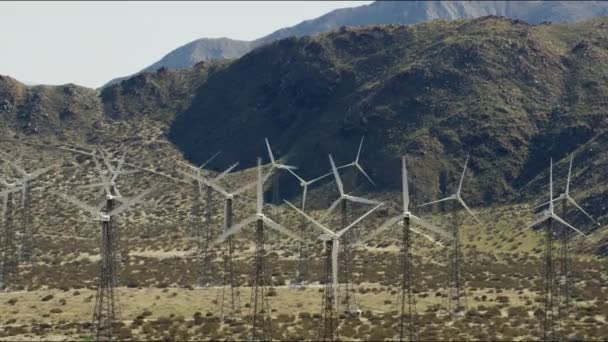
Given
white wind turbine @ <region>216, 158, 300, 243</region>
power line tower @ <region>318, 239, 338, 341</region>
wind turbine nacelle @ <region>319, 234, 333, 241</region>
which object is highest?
white wind turbine @ <region>216, 158, 300, 243</region>

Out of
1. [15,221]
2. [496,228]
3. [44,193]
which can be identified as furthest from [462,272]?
[44,193]

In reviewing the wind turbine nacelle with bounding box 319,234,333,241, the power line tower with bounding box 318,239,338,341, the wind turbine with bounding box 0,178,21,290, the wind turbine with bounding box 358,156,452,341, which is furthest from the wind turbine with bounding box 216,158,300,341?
the wind turbine with bounding box 0,178,21,290

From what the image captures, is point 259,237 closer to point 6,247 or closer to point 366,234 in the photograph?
point 6,247

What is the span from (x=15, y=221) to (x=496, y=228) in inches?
3437

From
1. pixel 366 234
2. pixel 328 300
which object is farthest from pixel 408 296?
pixel 366 234

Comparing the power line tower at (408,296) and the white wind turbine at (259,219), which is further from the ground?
the white wind turbine at (259,219)

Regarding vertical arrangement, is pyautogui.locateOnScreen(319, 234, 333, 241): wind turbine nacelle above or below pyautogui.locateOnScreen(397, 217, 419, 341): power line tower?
above

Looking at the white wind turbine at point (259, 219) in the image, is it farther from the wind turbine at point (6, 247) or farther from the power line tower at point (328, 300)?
the wind turbine at point (6, 247)

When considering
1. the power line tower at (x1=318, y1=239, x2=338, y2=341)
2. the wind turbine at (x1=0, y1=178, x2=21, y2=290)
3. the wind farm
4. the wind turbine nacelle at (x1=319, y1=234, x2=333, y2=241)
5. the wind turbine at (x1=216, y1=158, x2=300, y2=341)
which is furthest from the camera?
the wind turbine at (x1=0, y1=178, x2=21, y2=290)

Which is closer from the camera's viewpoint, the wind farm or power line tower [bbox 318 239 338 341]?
power line tower [bbox 318 239 338 341]

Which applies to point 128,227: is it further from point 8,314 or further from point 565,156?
point 565,156

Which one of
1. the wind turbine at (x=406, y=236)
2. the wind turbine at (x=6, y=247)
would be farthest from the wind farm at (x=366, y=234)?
the wind turbine at (x=6, y=247)

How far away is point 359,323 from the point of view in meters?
84.1

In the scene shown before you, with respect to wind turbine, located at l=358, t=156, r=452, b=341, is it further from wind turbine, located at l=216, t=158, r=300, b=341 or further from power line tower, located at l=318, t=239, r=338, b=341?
wind turbine, located at l=216, t=158, r=300, b=341
